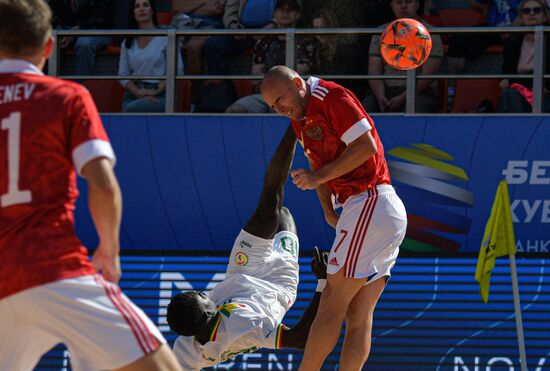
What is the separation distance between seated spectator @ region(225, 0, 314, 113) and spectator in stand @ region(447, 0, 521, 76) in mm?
1460

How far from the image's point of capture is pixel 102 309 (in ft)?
12.2

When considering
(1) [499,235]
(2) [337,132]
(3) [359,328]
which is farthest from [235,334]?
(1) [499,235]

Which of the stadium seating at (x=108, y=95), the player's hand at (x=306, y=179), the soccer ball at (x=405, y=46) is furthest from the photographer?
the stadium seating at (x=108, y=95)

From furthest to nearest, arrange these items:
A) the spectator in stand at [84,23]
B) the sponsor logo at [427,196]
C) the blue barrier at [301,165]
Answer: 1. the spectator in stand at [84,23]
2. the sponsor logo at [427,196]
3. the blue barrier at [301,165]

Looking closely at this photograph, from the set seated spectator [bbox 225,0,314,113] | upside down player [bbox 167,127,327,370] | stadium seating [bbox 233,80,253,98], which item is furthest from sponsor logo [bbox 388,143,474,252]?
upside down player [bbox 167,127,327,370]

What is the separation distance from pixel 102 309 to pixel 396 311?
585cm

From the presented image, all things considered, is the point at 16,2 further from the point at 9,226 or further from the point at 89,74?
the point at 89,74

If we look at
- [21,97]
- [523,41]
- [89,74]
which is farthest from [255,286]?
[89,74]

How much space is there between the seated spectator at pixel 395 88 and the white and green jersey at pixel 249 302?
3258 millimetres

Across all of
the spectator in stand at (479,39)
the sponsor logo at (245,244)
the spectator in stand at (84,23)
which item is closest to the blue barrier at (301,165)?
the spectator in stand at (479,39)

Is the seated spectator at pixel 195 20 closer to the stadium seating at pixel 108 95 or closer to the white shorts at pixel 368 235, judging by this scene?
the stadium seating at pixel 108 95

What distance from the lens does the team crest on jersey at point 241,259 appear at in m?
7.04

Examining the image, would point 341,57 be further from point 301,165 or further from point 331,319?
point 331,319

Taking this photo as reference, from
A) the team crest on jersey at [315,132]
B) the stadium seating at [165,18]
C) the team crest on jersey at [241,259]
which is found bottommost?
the team crest on jersey at [241,259]
